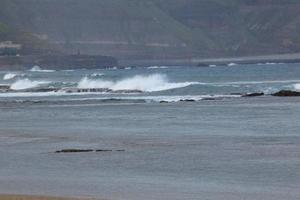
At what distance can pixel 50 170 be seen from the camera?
85.9ft

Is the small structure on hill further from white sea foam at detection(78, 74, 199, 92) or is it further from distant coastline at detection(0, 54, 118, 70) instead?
white sea foam at detection(78, 74, 199, 92)

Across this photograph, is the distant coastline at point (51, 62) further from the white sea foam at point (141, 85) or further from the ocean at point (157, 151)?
the ocean at point (157, 151)

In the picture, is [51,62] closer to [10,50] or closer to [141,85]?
[10,50]

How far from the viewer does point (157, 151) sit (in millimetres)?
29750

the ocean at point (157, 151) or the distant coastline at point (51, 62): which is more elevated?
the distant coastline at point (51, 62)

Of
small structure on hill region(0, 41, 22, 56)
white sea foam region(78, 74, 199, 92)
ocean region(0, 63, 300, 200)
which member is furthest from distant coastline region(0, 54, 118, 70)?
ocean region(0, 63, 300, 200)

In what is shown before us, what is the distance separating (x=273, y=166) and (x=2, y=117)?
23251 mm

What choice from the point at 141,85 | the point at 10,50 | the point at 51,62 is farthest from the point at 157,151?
the point at 10,50

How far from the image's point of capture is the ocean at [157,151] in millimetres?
22984

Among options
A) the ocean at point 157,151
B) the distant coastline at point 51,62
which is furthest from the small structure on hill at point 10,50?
the ocean at point 157,151

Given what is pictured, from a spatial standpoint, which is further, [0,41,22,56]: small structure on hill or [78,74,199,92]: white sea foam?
[0,41,22,56]: small structure on hill

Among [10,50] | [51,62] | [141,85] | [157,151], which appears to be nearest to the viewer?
[157,151]

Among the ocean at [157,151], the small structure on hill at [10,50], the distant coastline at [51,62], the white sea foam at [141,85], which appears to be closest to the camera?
the ocean at [157,151]

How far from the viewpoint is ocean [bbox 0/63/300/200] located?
75.4 ft
